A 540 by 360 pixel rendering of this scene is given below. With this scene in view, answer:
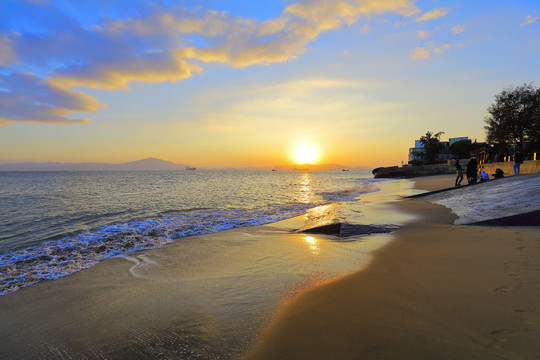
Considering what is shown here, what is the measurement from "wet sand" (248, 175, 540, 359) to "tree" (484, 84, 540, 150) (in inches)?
2267

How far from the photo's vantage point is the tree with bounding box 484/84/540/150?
46.1 metres

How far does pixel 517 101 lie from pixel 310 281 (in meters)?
63.6

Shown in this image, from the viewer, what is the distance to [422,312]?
11.2ft

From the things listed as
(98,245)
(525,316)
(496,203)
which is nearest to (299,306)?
(525,316)

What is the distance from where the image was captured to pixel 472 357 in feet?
8.26

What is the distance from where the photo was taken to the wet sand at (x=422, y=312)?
2.72 m

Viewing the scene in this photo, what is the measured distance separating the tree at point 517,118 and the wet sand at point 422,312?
189ft

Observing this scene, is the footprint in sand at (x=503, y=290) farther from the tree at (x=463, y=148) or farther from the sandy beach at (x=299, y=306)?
the tree at (x=463, y=148)

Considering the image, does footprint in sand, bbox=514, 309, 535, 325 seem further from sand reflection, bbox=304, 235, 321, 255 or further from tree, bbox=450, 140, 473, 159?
tree, bbox=450, 140, 473, 159

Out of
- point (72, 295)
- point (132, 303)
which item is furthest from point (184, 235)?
point (132, 303)

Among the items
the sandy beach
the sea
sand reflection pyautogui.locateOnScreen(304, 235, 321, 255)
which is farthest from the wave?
sand reflection pyautogui.locateOnScreen(304, 235, 321, 255)

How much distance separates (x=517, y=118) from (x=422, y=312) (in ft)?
205

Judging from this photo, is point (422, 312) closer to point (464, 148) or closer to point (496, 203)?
point (496, 203)

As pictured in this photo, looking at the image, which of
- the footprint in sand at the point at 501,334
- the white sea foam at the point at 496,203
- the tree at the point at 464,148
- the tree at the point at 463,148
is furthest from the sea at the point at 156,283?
the tree at the point at 463,148
